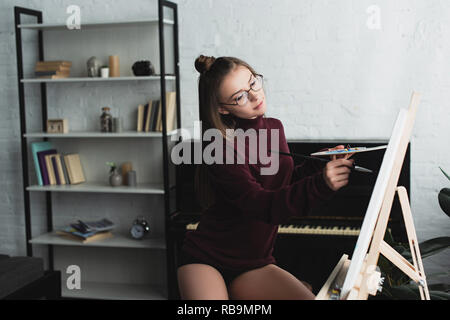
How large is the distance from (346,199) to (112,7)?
84.2 inches

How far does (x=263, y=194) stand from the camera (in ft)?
4.73

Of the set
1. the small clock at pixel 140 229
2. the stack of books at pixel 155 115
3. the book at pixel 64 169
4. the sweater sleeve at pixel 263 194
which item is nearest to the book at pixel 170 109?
the stack of books at pixel 155 115

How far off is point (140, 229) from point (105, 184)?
1.40 ft

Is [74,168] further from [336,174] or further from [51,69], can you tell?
[336,174]

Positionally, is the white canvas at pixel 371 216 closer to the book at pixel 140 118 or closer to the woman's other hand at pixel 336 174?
the woman's other hand at pixel 336 174

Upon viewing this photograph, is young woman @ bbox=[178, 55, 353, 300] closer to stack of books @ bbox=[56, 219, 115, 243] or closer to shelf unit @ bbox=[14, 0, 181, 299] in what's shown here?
shelf unit @ bbox=[14, 0, 181, 299]

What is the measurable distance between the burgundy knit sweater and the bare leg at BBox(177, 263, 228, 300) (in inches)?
1.7

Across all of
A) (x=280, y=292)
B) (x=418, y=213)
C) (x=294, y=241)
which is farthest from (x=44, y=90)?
(x=280, y=292)

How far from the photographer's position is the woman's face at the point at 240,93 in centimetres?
153

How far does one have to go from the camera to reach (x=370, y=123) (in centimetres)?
354

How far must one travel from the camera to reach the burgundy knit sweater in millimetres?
1409

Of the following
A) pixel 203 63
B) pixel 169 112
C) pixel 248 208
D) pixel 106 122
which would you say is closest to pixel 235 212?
pixel 248 208

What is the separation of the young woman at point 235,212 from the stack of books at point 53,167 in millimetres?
2537
